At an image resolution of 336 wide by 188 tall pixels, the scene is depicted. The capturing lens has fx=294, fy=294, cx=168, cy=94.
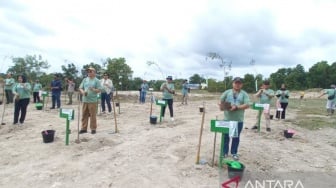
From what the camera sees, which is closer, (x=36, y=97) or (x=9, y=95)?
(x=9, y=95)

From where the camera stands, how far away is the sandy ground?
16.5 ft

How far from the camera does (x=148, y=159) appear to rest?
5988mm

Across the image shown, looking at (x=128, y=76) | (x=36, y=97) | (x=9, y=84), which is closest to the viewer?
(x=9, y=84)

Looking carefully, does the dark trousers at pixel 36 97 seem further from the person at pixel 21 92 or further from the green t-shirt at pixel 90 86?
the green t-shirt at pixel 90 86

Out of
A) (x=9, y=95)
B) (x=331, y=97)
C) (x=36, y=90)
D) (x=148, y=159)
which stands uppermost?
(x=331, y=97)

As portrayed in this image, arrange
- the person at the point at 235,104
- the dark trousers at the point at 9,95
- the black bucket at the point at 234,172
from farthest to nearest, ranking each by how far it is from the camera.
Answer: the dark trousers at the point at 9,95 → the person at the point at 235,104 → the black bucket at the point at 234,172

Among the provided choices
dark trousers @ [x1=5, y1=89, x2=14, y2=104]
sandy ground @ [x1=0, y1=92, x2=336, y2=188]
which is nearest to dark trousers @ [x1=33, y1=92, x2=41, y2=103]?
dark trousers @ [x1=5, y1=89, x2=14, y2=104]

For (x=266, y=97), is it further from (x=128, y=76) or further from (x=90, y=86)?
(x=128, y=76)

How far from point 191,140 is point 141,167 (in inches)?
93.3

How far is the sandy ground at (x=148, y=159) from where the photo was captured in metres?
5.04

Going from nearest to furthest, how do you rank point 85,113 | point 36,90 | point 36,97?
point 85,113
point 36,90
point 36,97

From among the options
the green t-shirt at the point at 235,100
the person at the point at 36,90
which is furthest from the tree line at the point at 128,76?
the green t-shirt at the point at 235,100

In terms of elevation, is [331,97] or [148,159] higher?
[331,97]

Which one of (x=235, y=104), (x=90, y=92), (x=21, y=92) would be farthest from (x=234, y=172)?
(x=21, y=92)
